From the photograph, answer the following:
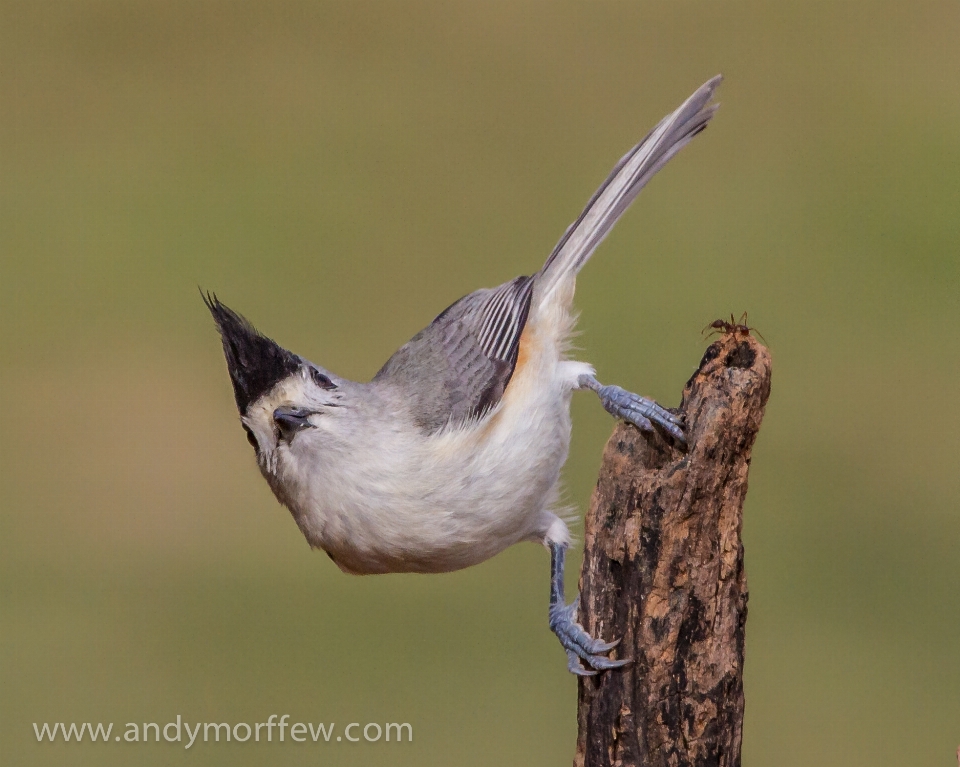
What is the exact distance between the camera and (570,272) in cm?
237

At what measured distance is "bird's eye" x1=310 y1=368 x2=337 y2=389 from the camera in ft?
6.43

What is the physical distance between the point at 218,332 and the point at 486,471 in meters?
Answer: 0.56

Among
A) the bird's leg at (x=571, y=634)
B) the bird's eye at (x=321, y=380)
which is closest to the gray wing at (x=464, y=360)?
the bird's eye at (x=321, y=380)

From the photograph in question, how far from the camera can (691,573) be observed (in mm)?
1685

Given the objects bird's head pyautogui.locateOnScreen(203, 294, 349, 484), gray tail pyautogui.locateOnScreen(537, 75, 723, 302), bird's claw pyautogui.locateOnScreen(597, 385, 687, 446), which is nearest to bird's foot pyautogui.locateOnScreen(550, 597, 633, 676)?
bird's claw pyautogui.locateOnScreen(597, 385, 687, 446)

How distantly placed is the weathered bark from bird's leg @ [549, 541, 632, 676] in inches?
1.5

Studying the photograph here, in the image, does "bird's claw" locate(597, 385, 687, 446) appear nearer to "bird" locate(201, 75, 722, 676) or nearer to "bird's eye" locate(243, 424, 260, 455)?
"bird" locate(201, 75, 722, 676)

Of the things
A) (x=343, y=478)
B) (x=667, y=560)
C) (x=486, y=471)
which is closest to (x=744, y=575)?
(x=667, y=560)

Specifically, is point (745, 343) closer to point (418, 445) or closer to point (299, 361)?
point (418, 445)

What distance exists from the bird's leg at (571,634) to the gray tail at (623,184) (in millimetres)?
596

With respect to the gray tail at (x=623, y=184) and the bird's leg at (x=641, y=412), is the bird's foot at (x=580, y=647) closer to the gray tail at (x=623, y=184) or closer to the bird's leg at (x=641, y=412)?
the bird's leg at (x=641, y=412)

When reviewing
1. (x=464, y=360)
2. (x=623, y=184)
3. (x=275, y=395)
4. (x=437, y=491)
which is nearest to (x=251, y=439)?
(x=275, y=395)

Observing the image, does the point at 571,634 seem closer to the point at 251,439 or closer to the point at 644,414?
the point at 644,414

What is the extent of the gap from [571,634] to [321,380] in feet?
2.14
